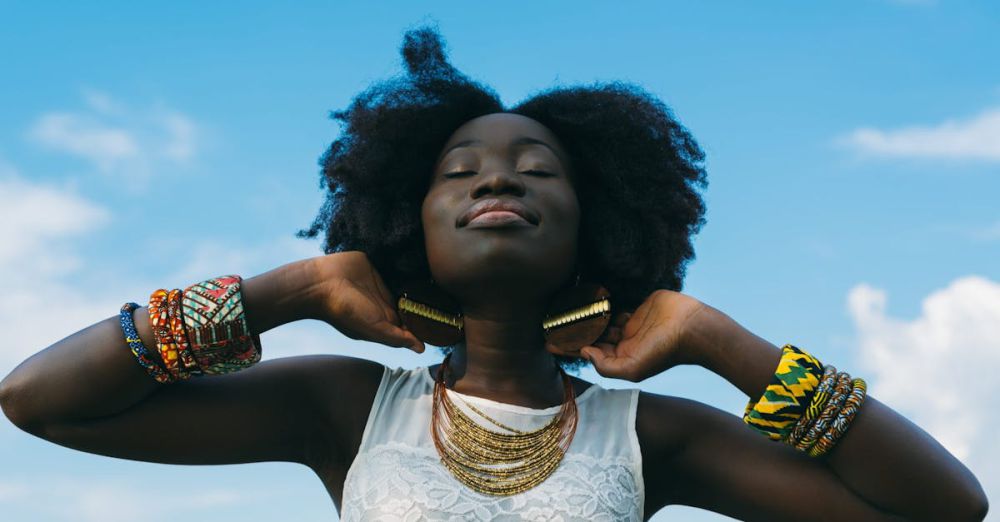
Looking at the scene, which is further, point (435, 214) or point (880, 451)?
point (435, 214)

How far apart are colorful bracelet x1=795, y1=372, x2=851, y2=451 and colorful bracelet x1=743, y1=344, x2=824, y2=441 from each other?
0.23ft

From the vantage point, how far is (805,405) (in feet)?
15.1

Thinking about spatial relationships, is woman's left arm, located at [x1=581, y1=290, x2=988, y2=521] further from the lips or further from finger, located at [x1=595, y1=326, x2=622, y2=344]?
the lips

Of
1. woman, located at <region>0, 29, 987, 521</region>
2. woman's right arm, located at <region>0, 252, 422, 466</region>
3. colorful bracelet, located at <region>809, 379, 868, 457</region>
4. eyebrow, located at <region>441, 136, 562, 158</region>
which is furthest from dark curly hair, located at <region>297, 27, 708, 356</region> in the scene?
colorful bracelet, located at <region>809, 379, 868, 457</region>

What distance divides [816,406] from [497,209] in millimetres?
1323

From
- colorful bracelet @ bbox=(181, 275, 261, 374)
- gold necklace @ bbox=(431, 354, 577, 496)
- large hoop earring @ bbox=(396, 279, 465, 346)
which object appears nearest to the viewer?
colorful bracelet @ bbox=(181, 275, 261, 374)

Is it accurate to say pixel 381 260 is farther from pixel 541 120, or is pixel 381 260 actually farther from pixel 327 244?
pixel 541 120

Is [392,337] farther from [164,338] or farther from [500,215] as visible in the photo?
[164,338]

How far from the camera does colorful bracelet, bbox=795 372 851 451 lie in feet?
15.2

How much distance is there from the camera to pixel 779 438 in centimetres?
465

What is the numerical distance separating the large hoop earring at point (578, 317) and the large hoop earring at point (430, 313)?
0.35m

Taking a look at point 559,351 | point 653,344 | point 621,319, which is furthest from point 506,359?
point 653,344

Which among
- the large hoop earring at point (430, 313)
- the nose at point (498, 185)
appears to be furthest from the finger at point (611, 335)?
the nose at point (498, 185)

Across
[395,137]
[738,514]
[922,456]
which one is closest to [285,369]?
[395,137]
